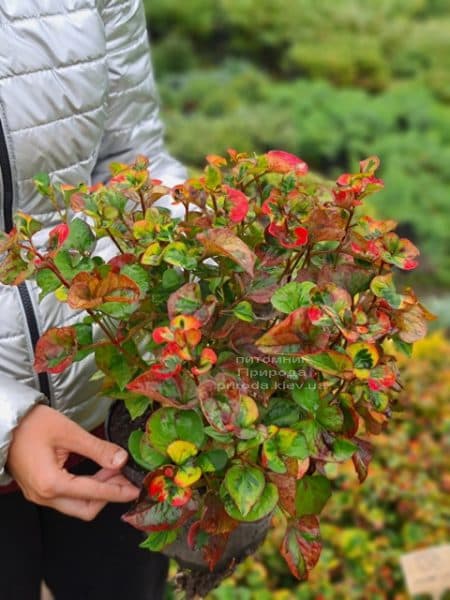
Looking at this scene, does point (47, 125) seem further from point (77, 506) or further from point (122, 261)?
point (77, 506)

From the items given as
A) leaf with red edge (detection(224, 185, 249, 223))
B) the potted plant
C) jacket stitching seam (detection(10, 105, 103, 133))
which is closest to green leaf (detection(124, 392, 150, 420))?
the potted plant

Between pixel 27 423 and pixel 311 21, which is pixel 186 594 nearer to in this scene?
pixel 27 423

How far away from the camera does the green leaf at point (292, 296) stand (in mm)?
810

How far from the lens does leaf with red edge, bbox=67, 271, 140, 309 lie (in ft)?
2.64

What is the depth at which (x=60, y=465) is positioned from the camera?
35.8 inches

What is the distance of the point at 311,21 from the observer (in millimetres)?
5719

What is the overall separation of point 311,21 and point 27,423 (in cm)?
529

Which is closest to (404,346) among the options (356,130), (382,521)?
(382,521)

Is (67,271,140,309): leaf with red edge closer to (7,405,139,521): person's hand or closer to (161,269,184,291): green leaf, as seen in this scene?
(161,269,184,291): green leaf

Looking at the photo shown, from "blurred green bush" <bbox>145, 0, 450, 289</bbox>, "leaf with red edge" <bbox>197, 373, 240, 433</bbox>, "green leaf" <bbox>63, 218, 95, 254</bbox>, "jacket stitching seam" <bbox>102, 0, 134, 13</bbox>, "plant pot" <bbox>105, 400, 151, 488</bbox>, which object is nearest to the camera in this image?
"leaf with red edge" <bbox>197, 373, 240, 433</bbox>

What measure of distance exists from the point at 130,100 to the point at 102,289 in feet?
1.54

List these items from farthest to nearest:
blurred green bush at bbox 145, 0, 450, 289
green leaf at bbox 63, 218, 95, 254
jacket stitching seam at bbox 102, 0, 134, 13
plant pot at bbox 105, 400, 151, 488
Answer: blurred green bush at bbox 145, 0, 450, 289
jacket stitching seam at bbox 102, 0, 134, 13
plant pot at bbox 105, 400, 151, 488
green leaf at bbox 63, 218, 95, 254

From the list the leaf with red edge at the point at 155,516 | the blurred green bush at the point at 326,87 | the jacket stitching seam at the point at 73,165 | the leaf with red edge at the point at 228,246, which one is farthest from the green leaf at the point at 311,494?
the blurred green bush at the point at 326,87

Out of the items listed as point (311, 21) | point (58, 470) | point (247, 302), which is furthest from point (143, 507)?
point (311, 21)
